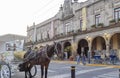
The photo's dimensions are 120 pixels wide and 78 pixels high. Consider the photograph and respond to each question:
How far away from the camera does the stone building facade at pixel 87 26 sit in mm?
30047

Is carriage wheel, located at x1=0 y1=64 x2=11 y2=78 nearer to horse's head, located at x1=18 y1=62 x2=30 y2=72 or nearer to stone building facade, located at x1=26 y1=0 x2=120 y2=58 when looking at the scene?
horse's head, located at x1=18 y1=62 x2=30 y2=72

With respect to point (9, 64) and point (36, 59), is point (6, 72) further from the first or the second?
point (36, 59)

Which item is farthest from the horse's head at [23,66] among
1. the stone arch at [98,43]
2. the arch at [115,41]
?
the stone arch at [98,43]

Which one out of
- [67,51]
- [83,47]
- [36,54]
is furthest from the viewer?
[67,51]

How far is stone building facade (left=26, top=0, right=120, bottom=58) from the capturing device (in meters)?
30.0

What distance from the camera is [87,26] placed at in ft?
115

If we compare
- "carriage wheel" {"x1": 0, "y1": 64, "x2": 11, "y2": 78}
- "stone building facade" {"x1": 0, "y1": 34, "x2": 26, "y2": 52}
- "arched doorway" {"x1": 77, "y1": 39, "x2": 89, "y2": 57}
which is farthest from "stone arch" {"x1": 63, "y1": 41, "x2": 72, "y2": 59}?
"carriage wheel" {"x1": 0, "y1": 64, "x2": 11, "y2": 78}

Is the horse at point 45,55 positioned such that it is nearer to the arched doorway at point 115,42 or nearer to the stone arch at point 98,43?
the arched doorway at point 115,42

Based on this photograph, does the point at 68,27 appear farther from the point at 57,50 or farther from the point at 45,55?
the point at 57,50

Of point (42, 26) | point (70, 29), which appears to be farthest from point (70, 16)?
point (42, 26)

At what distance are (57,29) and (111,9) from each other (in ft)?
54.2

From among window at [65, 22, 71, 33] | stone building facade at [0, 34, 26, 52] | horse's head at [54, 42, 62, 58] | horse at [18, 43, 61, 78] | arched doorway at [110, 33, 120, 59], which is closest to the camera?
horse's head at [54, 42, 62, 58]

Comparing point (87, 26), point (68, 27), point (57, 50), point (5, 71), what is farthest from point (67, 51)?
point (57, 50)

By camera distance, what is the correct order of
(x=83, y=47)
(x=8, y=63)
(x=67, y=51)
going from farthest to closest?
(x=67, y=51), (x=83, y=47), (x=8, y=63)
